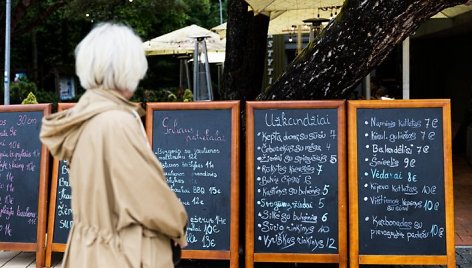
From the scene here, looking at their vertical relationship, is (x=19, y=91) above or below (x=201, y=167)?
above

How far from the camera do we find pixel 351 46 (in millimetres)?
5227

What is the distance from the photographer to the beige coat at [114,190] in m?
2.26

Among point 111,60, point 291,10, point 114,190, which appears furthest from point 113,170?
point 291,10

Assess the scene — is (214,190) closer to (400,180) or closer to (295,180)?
(295,180)

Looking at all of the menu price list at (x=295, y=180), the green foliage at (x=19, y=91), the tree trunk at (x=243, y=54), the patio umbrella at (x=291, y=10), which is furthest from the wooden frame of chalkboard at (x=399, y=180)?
the green foliage at (x=19, y=91)

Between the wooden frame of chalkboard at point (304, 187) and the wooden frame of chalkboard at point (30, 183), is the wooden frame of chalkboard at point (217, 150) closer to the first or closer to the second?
the wooden frame of chalkboard at point (304, 187)

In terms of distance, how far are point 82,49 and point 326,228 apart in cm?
303

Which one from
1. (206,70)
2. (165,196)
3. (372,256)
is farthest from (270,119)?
(206,70)

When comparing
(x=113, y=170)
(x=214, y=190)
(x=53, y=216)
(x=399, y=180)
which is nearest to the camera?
(x=113, y=170)

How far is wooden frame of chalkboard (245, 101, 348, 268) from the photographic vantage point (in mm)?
4859

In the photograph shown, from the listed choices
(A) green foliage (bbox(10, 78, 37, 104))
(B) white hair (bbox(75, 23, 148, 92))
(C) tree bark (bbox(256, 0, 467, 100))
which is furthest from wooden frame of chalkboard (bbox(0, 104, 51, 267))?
(A) green foliage (bbox(10, 78, 37, 104))

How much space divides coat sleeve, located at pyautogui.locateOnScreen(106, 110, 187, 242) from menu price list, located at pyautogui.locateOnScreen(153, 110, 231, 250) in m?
2.66

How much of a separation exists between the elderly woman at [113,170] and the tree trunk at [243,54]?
574cm

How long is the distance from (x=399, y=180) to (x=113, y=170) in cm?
316
